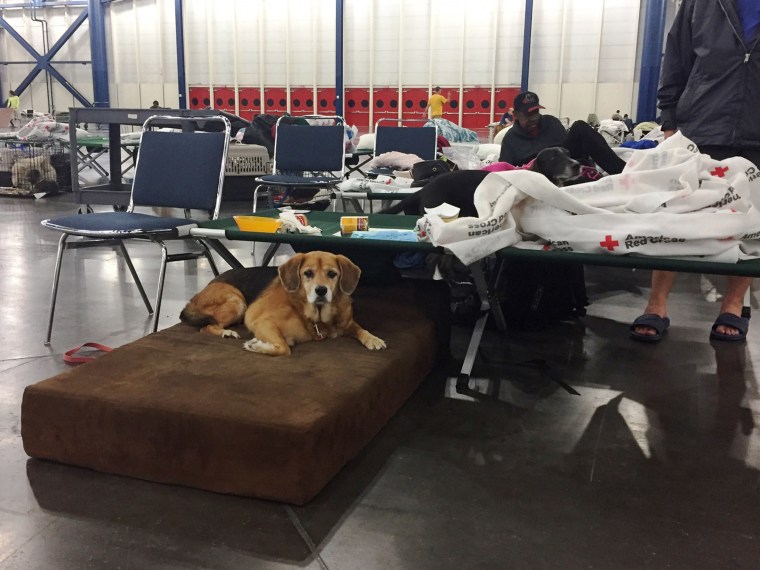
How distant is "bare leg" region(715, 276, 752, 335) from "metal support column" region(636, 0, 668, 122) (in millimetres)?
10264

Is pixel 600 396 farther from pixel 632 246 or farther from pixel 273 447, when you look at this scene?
pixel 273 447

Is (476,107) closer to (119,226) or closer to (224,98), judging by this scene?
(224,98)

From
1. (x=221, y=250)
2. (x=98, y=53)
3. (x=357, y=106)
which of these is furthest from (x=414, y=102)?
(x=221, y=250)

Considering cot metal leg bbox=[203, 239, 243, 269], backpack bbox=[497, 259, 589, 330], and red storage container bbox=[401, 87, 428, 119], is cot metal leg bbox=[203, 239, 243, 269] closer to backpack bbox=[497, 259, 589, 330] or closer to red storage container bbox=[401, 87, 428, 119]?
backpack bbox=[497, 259, 589, 330]

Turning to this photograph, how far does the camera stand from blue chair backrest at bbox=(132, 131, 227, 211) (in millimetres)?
3402

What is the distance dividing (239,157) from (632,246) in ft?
22.8

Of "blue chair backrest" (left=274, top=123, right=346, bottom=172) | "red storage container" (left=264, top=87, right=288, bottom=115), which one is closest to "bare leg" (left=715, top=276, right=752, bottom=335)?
"blue chair backrest" (left=274, top=123, right=346, bottom=172)

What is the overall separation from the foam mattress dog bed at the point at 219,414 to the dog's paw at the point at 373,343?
0.05 meters

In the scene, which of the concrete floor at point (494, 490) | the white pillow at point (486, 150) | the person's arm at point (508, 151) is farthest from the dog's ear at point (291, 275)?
the white pillow at point (486, 150)

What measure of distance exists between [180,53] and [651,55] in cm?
1016

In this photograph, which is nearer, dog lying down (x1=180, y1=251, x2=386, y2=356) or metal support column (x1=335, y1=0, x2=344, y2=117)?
dog lying down (x1=180, y1=251, x2=386, y2=356)

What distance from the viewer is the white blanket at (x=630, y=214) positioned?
7.26 ft

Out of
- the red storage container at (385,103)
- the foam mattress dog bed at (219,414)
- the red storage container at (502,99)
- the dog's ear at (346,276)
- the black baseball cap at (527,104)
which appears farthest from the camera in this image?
the red storage container at (385,103)

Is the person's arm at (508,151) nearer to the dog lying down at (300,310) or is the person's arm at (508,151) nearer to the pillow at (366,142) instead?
the dog lying down at (300,310)
